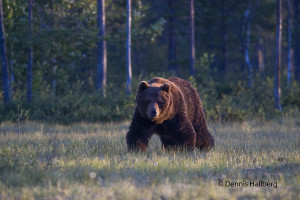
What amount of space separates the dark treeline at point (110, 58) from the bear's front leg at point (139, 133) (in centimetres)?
632

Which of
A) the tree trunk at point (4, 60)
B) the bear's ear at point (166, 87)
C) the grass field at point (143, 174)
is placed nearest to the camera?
the grass field at point (143, 174)

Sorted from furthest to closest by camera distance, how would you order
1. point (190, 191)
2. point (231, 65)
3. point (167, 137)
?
1. point (231, 65)
2. point (167, 137)
3. point (190, 191)

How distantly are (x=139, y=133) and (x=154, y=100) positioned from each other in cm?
79

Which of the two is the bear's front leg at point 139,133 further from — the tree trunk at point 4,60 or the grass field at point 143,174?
the tree trunk at point 4,60

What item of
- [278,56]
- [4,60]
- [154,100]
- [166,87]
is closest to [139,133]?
[154,100]

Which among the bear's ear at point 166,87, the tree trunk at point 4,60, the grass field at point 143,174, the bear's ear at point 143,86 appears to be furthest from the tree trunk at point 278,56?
the tree trunk at point 4,60

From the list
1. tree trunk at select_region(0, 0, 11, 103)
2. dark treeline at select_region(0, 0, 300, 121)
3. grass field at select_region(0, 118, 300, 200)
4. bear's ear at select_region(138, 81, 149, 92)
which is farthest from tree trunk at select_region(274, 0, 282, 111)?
tree trunk at select_region(0, 0, 11, 103)

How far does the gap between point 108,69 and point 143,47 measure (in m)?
3.46

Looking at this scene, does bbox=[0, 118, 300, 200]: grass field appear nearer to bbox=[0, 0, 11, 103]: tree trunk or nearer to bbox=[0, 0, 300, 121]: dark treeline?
bbox=[0, 0, 11, 103]: tree trunk

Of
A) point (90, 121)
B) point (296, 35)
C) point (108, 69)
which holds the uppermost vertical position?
point (296, 35)

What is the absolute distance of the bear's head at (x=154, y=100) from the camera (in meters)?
7.04

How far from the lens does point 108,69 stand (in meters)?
26.7

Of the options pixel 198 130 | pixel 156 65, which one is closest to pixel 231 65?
pixel 156 65

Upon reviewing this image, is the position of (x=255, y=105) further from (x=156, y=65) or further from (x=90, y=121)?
(x=156, y=65)
